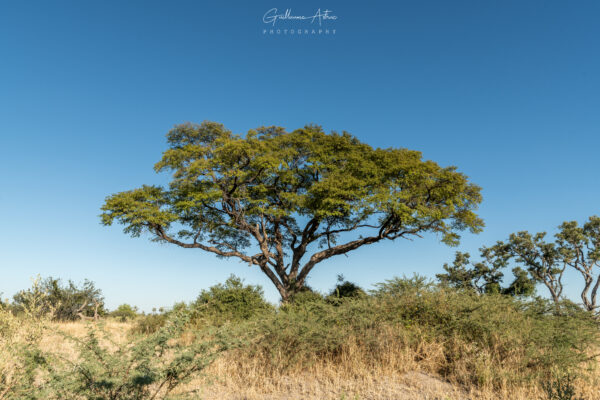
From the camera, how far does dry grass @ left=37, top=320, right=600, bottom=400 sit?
20.5 ft

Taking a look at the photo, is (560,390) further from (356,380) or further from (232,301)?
(232,301)

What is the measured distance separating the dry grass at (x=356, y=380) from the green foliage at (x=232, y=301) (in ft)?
20.0

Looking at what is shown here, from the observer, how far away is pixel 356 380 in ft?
22.4

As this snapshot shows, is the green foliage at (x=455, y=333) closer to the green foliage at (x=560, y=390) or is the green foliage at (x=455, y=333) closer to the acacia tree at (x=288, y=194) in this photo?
the green foliage at (x=560, y=390)

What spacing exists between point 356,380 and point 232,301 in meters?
9.05

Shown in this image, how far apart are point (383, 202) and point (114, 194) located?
15342 mm

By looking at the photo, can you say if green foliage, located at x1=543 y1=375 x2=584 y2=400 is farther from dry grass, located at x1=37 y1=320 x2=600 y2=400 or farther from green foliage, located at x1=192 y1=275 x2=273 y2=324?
green foliage, located at x1=192 y1=275 x2=273 y2=324

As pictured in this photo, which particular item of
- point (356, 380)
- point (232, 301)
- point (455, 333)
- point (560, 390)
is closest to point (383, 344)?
point (356, 380)

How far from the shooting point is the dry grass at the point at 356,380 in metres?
6.25

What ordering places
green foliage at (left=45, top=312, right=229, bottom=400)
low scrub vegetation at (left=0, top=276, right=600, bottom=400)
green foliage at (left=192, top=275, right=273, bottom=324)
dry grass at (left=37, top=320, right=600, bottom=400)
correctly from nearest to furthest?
green foliage at (left=45, top=312, right=229, bottom=400), low scrub vegetation at (left=0, top=276, right=600, bottom=400), dry grass at (left=37, top=320, right=600, bottom=400), green foliage at (left=192, top=275, right=273, bottom=324)

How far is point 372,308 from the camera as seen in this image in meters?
9.14

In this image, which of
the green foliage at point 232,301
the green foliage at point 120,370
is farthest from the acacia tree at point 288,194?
the green foliage at point 120,370

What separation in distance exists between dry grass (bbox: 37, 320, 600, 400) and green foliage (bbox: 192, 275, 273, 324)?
6.08m

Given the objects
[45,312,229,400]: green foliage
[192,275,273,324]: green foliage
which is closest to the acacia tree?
[192,275,273,324]: green foliage
